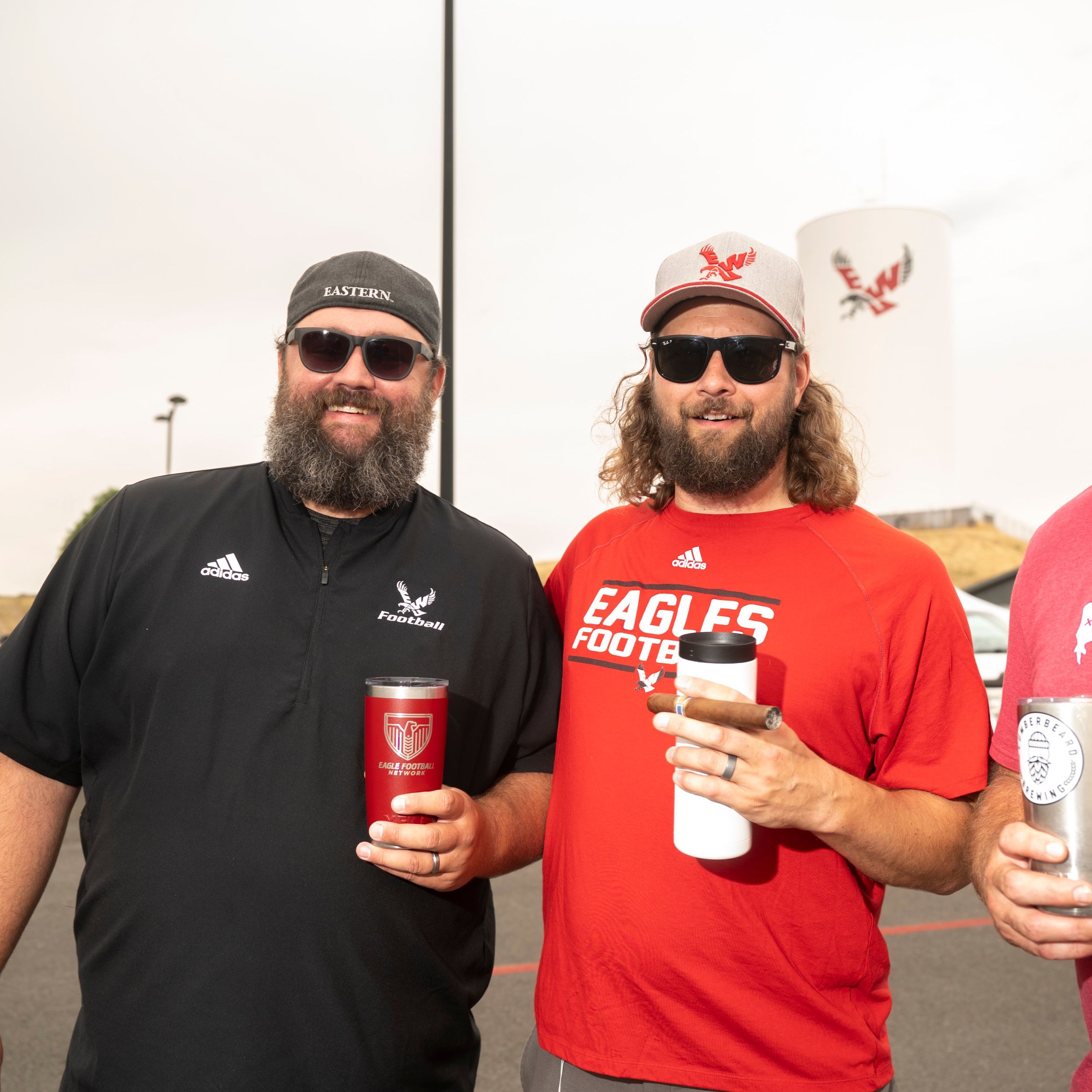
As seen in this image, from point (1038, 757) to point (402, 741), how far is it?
46.7 inches

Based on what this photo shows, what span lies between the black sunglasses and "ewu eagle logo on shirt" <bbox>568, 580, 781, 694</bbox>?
594 millimetres

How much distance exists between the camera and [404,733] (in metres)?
2.07

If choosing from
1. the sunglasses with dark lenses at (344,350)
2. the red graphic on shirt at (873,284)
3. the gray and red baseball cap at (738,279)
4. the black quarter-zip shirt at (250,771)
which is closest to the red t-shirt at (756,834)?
the black quarter-zip shirt at (250,771)

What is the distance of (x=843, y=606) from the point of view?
96.3 inches

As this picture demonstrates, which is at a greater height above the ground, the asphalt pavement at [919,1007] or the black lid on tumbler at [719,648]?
the black lid on tumbler at [719,648]

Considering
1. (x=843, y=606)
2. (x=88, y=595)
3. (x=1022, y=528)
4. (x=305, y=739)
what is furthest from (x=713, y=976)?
(x=1022, y=528)

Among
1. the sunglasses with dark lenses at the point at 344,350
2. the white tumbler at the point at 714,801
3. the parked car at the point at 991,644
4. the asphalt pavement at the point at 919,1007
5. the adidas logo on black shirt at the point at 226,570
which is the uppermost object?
the sunglasses with dark lenses at the point at 344,350

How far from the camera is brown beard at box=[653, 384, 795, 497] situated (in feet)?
8.70

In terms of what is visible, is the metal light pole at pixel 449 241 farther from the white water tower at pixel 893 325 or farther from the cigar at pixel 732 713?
the white water tower at pixel 893 325

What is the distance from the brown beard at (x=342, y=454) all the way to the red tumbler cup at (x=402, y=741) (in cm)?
63

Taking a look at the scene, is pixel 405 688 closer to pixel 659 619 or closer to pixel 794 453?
pixel 659 619

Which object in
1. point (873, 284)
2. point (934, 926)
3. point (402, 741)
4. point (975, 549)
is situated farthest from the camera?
point (975, 549)

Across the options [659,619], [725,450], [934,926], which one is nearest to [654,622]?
[659,619]

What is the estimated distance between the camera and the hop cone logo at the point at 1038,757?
1.67 m
